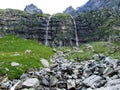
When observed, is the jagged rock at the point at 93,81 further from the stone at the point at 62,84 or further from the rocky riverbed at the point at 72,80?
the stone at the point at 62,84

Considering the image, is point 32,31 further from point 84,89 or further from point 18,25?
point 84,89

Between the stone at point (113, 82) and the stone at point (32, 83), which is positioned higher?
the stone at point (113, 82)

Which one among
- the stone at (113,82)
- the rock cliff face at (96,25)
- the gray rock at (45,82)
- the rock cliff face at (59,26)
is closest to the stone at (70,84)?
the gray rock at (45,82)

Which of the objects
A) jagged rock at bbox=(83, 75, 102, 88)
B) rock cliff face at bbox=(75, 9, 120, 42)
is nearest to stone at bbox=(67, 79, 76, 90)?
jagged rock at bbox=(83, 75, 102, 88)

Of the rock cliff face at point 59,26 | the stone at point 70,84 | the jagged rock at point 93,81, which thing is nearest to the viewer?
the jagged rock at point 93,81

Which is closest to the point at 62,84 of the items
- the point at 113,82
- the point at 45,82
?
the point at 45,82

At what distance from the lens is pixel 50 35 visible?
11238cm

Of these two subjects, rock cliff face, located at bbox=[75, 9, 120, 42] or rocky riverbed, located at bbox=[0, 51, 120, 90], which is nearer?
rocky riverbed, located at bbox=[0, 51, 120, 90]

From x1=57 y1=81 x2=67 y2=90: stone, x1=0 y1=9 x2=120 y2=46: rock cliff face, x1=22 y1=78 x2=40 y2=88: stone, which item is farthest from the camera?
x1=0 y1=9 x2=120 y2=46: rock cliff face

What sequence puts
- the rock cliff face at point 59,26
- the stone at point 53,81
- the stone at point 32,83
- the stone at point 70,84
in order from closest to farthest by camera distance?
1. the stone at point 70,84
2. the stone at point 32,83
3. the stone at point 53,81
4. the rock cliff face at point 59,26

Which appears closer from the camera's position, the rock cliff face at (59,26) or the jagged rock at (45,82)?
the jagged rock at (45,82)

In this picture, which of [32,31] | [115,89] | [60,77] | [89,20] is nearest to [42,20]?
[32,31]

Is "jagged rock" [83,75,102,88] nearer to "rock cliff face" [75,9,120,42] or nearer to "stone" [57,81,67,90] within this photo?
"stone" [57,81,67,90]

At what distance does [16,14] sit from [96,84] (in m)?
92.3
